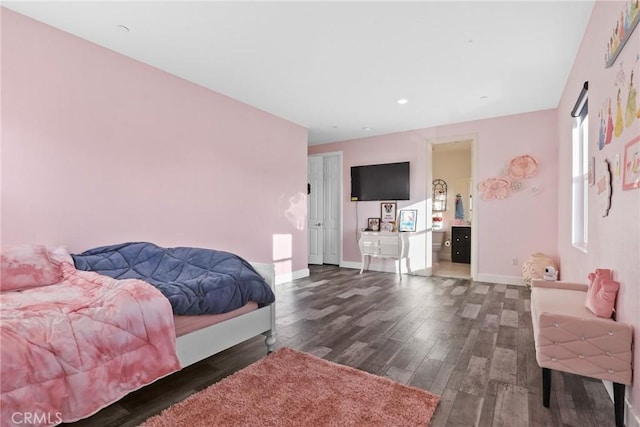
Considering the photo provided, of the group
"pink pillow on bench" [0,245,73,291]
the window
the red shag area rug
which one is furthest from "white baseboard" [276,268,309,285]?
the window

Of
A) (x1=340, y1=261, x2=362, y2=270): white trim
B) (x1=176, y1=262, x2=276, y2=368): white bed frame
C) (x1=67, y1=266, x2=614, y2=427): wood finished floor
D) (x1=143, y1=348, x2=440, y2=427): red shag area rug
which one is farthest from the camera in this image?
(x1=340, y1=261, x2=362, y2=270): white trim

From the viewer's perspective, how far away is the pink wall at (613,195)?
1.58m

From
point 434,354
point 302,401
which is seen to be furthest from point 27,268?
point 434,354

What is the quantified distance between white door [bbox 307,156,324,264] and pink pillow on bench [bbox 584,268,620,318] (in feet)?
17.1

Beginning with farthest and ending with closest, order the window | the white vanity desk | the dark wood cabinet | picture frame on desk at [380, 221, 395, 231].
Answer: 1. the dark wood cabinet
2. picture frame on desk at [380, 221, 395, 231]
3. the white vanity desk
4. the window

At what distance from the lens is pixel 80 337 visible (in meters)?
1.49

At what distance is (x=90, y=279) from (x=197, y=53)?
2189 mm

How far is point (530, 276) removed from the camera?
4488mm

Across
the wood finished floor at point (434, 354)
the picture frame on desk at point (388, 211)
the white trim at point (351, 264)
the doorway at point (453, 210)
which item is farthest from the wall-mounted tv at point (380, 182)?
the wood finished floor at point (434, 354)

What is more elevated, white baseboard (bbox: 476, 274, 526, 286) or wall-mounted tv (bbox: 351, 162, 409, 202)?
wall-mounted tv (bbox: 351, 162, 409, 202)

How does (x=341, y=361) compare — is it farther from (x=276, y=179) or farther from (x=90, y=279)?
(x=276, y=179)

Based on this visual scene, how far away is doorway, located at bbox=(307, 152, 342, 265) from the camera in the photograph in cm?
674
